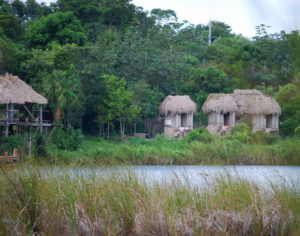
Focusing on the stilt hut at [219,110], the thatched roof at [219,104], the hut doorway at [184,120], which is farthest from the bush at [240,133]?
the hut doorway at [184,120]

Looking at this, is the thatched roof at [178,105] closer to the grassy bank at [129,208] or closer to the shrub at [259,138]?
the shrub at [259,138]

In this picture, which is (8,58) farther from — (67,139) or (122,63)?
(122,63)

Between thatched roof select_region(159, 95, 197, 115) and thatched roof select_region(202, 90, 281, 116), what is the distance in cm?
61

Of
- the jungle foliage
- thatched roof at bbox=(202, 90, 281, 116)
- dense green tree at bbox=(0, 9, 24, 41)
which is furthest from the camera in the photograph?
thatched roof at bbox=(202, 90, 281, 116)

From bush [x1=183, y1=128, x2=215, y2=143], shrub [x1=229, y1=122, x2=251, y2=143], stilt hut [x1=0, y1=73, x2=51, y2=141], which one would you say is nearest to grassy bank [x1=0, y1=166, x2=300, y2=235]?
stilt hut [x1=0, y1=73, x2=51, y2=141]

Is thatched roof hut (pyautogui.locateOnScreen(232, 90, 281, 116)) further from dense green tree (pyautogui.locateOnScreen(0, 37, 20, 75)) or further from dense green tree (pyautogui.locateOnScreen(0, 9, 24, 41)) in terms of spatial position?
dense green tree (pyautogui.locateOnScreen(0, 9, 24, 41))

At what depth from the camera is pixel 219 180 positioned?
458 cm

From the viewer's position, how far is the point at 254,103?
20.1 m

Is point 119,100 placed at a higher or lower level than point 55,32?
lower

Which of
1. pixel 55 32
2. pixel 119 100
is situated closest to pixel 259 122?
pixel 119 100

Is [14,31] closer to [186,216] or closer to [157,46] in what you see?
[157,46]

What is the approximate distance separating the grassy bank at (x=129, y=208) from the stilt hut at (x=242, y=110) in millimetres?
15393

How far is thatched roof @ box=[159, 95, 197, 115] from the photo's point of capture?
2016 cm

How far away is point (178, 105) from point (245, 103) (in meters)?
3.16
